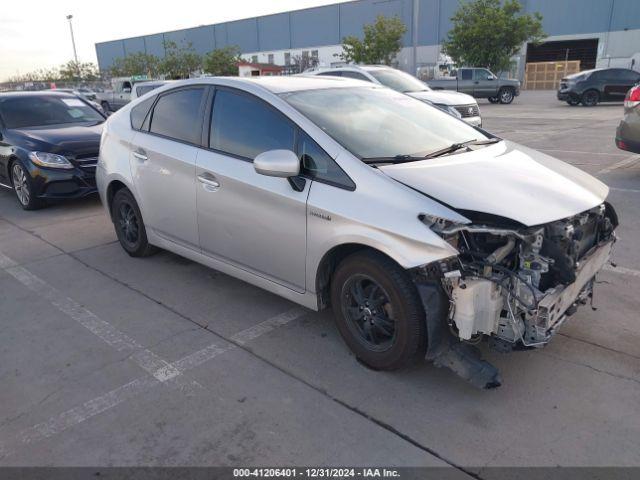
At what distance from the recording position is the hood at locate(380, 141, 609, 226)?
287cm

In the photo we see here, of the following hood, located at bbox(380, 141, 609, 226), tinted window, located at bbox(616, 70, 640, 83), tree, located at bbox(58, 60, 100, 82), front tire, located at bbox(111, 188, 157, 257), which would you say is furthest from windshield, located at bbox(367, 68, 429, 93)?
tree, located at bbox(58, 60, 100, 82)

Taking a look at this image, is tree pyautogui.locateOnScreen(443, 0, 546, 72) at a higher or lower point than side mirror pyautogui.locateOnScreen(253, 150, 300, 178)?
higher

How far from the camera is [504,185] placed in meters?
3.09

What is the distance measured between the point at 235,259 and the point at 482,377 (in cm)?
198

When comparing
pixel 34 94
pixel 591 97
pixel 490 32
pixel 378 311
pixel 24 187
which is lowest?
pixel 591 97

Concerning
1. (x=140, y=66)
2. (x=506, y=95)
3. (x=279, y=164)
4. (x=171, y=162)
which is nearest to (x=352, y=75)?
(x=171, y=162)

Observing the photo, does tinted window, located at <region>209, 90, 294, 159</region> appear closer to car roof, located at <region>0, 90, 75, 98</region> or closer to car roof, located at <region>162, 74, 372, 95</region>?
car roof, located at <region>162, 74, 372, 95</region>

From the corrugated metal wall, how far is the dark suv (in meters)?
26.2

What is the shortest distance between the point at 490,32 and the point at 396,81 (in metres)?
26.0

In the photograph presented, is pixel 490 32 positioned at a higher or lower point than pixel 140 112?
higher

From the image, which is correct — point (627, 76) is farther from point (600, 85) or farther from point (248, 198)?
point (248, 198)

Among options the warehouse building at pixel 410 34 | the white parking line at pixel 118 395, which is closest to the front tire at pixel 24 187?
the white parking line at pixel 118 395

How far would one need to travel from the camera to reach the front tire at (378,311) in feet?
9.62

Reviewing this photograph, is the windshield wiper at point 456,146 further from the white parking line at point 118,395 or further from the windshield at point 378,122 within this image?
the white parking line at point 118,395
